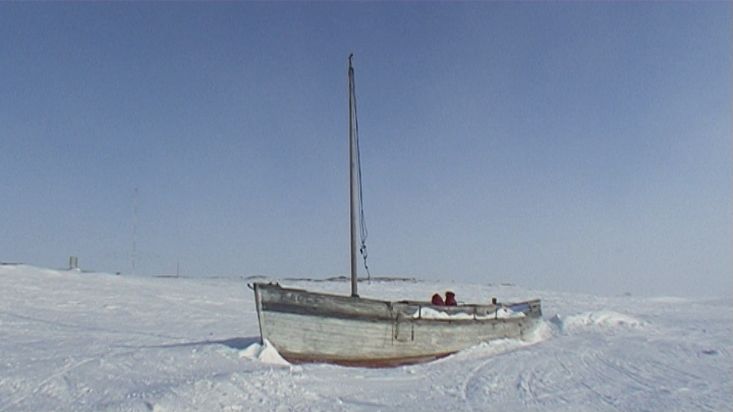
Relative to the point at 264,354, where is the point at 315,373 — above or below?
below

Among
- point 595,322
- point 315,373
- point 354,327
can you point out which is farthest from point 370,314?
point 595,322

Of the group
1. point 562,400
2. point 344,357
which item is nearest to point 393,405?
point 562,400

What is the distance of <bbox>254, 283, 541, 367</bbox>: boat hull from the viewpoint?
12289 millimetres

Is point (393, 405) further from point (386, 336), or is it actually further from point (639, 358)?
point (639, 358)

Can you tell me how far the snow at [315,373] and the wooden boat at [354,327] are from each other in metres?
0.56

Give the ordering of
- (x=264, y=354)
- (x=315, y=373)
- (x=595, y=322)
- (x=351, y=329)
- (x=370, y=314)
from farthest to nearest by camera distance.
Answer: (x=595, y=322) < (x=370, y=314) < (x=351, y=329) < (x=264, y=354) < (x=315, y=373)

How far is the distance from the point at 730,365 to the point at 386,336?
27.1ft

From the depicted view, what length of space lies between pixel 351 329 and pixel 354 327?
0.10 meters

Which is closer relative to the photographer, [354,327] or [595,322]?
[354,327]

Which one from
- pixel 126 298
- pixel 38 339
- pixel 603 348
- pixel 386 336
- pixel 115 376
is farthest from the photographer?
pixel 126 298

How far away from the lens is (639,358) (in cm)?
1352

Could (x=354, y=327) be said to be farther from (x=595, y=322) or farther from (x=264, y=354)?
(x=595, y=322)

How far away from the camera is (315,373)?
10.8 m

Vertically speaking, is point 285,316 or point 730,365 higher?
point 285,316
